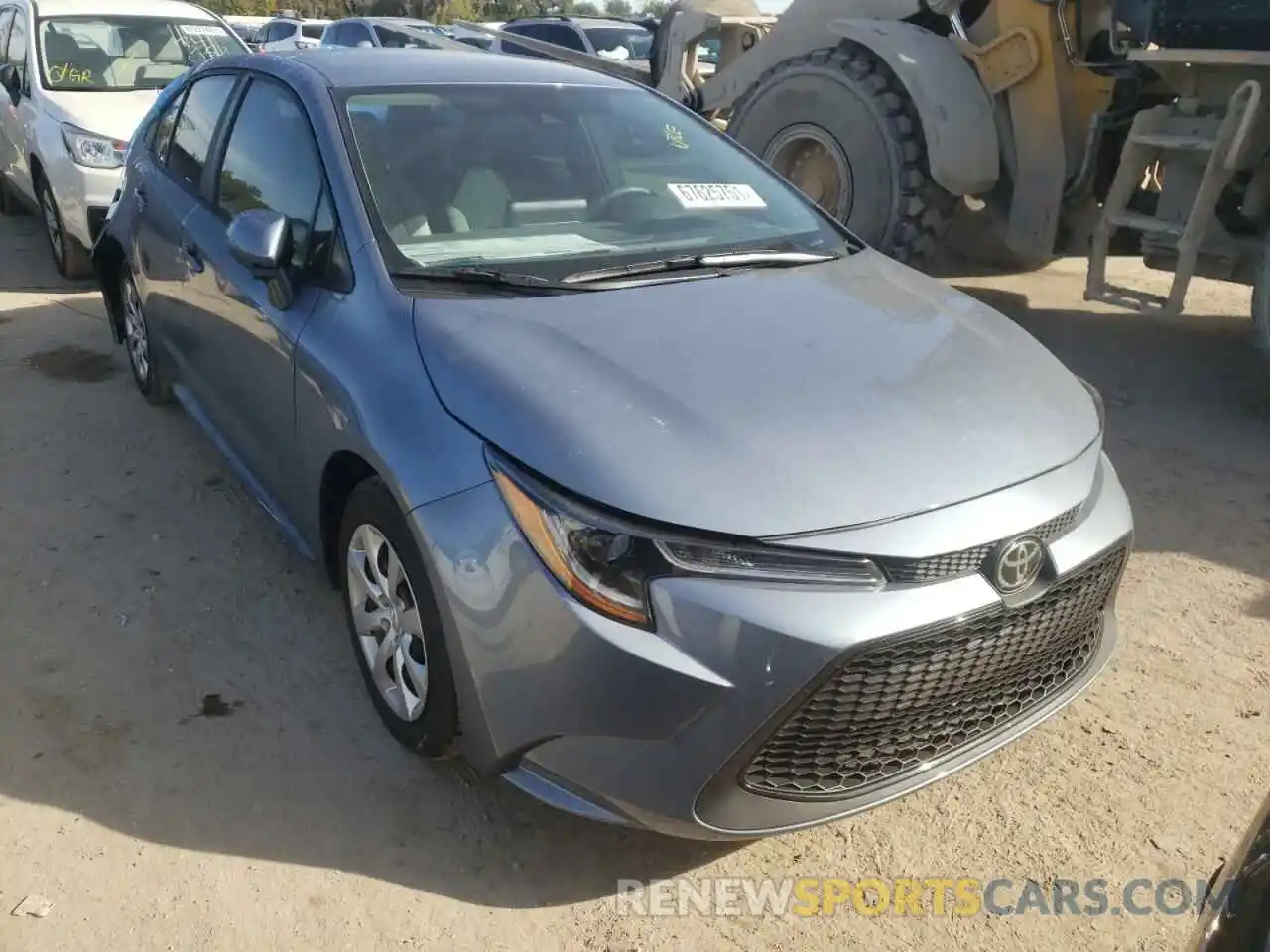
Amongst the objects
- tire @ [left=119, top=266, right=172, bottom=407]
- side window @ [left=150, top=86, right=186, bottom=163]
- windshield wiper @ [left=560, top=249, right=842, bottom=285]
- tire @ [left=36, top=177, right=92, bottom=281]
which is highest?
windshield wiper @ [left=560, top=249, right=842, bottom=285]

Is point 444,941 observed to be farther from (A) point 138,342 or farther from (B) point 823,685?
(A) point 138,342

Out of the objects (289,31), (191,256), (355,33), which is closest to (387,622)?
(191,256)

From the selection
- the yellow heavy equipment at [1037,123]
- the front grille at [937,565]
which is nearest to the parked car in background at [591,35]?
the yellow heavy equipment at [1037,123]

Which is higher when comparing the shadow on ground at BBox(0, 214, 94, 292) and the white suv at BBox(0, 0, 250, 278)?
the white suv at BBox(0, 0, 250, 278)

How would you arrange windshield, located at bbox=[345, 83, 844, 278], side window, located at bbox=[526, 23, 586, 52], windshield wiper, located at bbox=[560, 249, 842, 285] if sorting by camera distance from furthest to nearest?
side window, located at bbox=[526, 23, 586, 52]
windshield, located at bbox=[345, 83, 844, 278]
windshield wiper, located at bbox=[560, 249, 842, 285]

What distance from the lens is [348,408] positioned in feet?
8.81

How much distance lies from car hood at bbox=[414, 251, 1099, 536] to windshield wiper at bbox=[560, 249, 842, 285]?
0.30ft

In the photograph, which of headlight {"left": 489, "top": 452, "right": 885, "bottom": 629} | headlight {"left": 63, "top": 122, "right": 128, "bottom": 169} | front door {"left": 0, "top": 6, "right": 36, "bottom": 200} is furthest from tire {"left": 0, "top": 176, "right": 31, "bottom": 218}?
headlight {"left": 489, "top": 452, "right": 885, "bottom": 629}

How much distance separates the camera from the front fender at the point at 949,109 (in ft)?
19.7

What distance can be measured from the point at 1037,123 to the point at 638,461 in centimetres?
Result: 480

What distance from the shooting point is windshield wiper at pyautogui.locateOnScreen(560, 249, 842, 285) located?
2914 mm

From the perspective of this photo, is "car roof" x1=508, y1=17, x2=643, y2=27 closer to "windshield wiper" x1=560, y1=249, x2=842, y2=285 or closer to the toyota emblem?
"windshield wiper" x1=560, y1=249, x2=842, y2=285

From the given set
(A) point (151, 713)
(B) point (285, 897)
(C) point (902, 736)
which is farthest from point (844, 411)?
(A) point (151, 713)

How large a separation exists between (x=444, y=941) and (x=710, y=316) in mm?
1593
